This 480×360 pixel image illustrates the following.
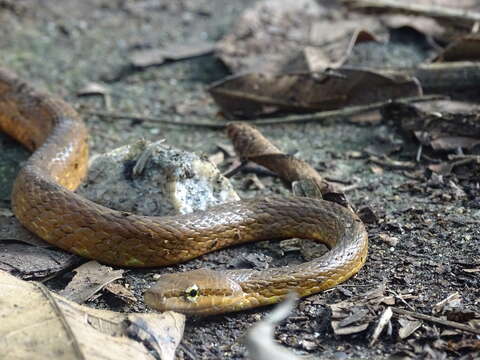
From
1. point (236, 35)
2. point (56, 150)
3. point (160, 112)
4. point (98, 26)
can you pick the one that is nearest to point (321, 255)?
point (56, 150)

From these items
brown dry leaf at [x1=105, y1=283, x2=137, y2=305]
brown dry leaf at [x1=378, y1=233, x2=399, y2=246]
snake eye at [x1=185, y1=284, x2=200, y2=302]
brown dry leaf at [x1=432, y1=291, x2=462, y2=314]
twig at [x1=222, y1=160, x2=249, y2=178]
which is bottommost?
brown dry leaf at [x1=378, y1=233, x2=399, y2=246]

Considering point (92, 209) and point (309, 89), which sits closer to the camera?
point (92, 209)

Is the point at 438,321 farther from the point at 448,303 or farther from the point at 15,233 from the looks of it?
the point at 15,233

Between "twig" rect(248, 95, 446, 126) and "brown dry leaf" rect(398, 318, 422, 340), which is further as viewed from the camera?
"twig" rect(248, 95, 446, 126)

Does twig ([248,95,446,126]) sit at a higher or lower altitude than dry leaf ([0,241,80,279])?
lower

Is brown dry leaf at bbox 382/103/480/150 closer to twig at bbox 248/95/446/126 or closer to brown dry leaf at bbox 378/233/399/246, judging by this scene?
twig at bbox 248/95/446/126

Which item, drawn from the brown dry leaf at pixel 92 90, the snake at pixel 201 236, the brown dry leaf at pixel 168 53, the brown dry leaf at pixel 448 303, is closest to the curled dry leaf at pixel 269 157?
the snake at pixel 201 236

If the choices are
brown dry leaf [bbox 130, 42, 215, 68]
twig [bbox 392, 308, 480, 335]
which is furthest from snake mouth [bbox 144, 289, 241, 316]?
brown dry leaf [bbox 130, 42, 215, 68]

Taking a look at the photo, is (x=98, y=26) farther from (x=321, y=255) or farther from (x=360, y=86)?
(x=321, y=255)
